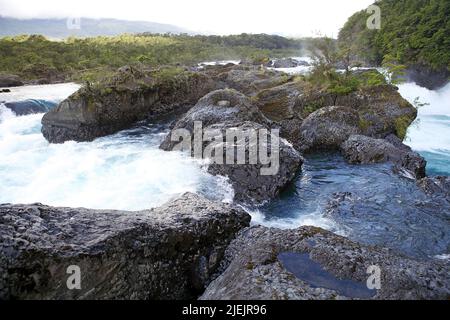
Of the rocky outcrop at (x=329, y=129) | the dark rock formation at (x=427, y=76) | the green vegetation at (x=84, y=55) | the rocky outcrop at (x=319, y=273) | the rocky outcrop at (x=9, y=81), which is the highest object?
the green vegetation at (x=84, y=55)

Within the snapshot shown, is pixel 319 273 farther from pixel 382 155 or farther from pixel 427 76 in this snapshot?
pixel 427 76

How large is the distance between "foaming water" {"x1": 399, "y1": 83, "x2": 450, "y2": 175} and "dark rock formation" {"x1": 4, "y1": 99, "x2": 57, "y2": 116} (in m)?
20.7

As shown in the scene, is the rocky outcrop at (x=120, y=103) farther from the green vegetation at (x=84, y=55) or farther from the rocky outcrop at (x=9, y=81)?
the rocky outcrop at (x=9, y=81)

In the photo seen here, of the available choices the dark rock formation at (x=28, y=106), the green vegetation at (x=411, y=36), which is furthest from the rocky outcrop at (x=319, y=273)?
the green vegetation at (x=411, y=36)

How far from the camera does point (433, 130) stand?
71.4 feet

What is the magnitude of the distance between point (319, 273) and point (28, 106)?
2124cm

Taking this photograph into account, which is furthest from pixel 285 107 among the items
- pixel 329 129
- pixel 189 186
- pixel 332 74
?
pixel 189 186

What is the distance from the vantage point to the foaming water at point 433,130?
16453 millimetres

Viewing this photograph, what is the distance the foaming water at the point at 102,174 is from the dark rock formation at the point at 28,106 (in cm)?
447

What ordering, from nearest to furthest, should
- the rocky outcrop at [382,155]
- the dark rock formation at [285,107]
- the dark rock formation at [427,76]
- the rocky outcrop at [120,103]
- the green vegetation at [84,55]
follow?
the rocky outcrop at [382,155] < the rocky outcrop at [120,103] < the dark rock formation at [285,107] < the dark rock formation at [427,76] < the green vegetation at [84,55]

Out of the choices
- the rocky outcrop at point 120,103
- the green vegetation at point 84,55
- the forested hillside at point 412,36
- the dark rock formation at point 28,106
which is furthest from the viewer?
the green vegetation at point 84,55

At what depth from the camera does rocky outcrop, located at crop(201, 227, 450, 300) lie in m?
4.43
